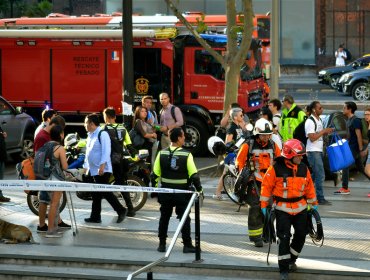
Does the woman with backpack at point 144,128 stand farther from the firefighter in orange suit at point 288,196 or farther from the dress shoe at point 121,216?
the firefighter in orange suit at point 288,196

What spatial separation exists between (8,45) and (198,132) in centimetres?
517

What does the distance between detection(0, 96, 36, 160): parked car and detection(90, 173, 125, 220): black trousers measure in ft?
22.8

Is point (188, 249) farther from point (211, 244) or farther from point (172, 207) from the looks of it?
point (211, 244)

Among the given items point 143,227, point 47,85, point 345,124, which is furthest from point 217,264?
point 47,85

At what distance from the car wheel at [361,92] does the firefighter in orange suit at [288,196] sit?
23.1 metres

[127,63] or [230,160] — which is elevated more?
[127,63]

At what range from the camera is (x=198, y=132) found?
2280cm

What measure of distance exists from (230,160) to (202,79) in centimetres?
820

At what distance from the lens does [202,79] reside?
23375 mm

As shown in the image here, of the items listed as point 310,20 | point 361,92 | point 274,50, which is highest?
point 310,20

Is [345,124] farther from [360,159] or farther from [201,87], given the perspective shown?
[201,87]

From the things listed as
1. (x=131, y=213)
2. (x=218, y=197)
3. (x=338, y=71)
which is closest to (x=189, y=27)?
(x=218, y=197)

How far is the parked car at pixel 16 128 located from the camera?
20672 mm

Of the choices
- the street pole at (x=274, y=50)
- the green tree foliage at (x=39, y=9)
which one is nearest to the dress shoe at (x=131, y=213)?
the street pole at (x=274, y=50)
